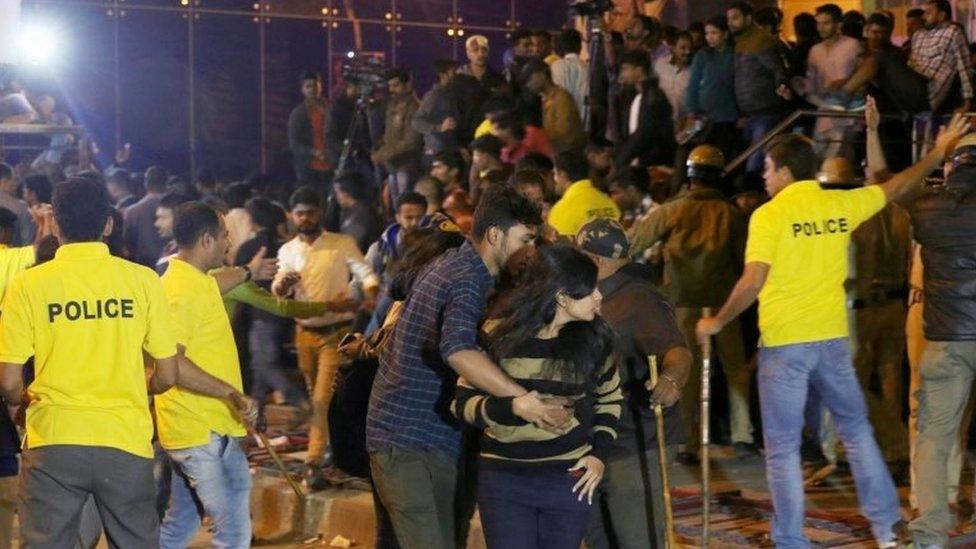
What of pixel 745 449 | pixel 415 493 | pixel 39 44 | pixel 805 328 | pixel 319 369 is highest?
pixel 39 44

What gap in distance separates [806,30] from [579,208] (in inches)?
164

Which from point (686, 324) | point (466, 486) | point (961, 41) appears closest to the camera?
point (466, 486)

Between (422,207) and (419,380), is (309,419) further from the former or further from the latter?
(419,380)

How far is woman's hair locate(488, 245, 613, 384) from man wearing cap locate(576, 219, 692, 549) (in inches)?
36.1

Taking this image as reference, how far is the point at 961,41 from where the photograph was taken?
13188 mm

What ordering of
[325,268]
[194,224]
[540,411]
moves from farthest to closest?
1. [325,268]
2. [194,224]
3. [540,411]

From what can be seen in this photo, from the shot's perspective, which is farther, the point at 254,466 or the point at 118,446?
the point at 254,466

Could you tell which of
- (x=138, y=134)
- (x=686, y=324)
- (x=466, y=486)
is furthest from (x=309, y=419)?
(x=138, y=134)

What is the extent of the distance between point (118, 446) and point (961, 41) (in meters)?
8.76

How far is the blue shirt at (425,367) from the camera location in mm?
6383

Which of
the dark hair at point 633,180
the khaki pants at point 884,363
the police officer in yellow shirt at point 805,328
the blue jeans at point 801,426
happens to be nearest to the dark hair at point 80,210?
the police officer in yellow shirt at point 805,328

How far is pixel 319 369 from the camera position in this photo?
36.9ft

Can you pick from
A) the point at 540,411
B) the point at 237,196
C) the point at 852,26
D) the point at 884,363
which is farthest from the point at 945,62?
the point at 540,411

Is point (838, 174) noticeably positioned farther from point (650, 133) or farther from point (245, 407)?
point (245, 407)
